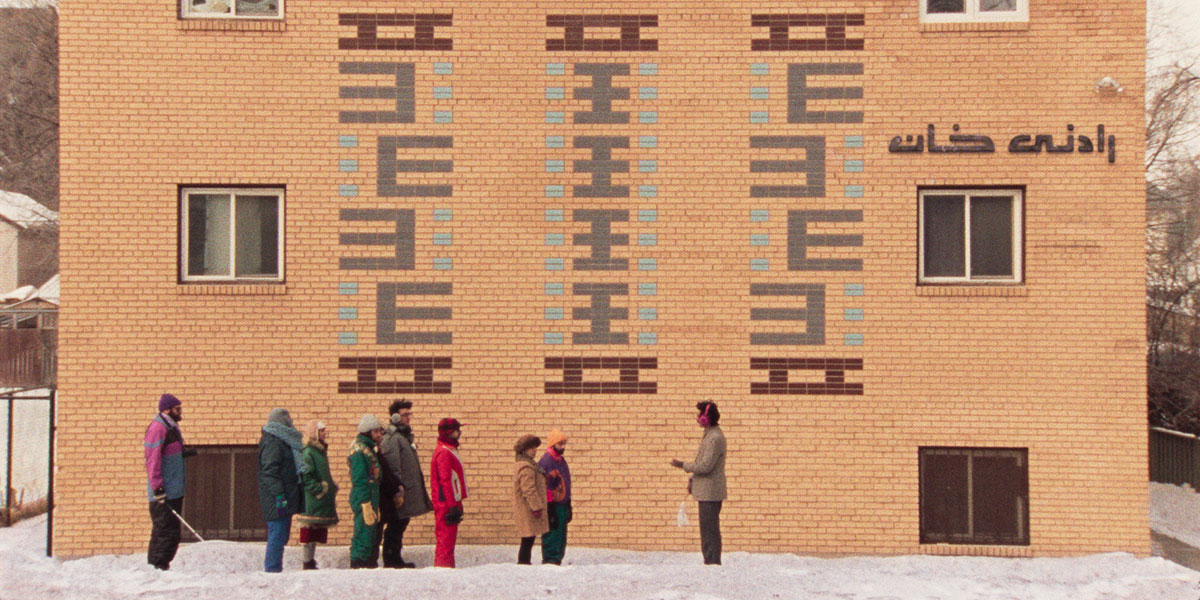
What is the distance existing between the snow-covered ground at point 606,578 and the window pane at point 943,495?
0.62 m

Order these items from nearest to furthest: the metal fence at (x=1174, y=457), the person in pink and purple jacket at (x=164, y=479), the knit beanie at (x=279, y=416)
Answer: the person in pink and purple jacket at (x=164, y=479)
the knit beanie at (x=279, y=416)
the metal fence at (x=1174, y=457)

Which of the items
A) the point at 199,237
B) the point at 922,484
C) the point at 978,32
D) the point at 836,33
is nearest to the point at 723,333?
the point at 922,484

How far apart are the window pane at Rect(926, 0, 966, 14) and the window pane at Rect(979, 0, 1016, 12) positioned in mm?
217

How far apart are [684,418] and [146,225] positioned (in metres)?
6.15

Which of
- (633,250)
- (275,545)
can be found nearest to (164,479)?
(275,545)

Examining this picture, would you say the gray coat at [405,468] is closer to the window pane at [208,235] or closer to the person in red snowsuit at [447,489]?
the person in red snowsuit at [447,489]

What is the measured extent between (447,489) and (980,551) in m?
5.68

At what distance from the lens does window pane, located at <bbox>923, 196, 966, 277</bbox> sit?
38.6 feet

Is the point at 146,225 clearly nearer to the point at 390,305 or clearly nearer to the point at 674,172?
the point at 390,305

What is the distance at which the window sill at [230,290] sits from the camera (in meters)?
11.5

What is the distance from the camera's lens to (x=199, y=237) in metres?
11.8

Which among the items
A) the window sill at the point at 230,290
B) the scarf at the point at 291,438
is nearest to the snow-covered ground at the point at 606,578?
the scarf at the point at 291,438

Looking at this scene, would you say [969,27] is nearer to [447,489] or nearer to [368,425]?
[447,489]

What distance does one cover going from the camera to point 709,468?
32.8ft
